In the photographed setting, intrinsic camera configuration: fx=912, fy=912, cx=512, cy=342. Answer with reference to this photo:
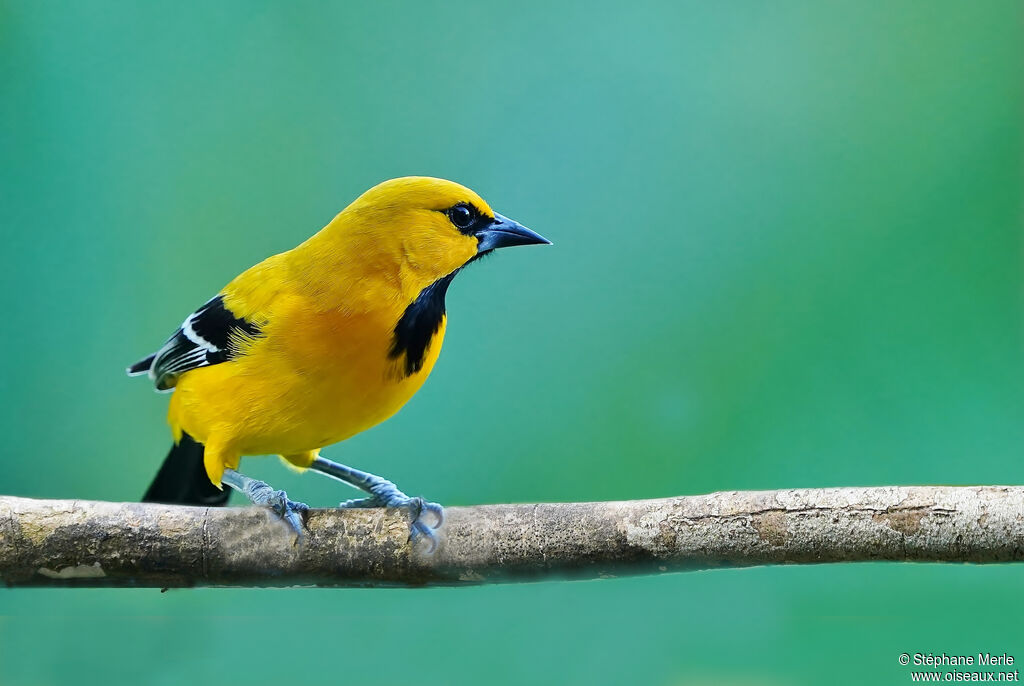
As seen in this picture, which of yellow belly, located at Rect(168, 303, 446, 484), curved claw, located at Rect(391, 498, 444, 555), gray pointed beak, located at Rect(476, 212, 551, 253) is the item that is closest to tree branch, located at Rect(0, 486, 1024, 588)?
curved claw, located at Rect(391, 498, 444, 555)

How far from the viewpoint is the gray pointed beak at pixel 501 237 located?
7.44 feet

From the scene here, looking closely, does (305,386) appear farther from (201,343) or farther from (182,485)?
(182,485)

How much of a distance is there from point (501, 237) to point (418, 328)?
0.32 metres

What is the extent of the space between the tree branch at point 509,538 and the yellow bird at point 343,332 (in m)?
0.10

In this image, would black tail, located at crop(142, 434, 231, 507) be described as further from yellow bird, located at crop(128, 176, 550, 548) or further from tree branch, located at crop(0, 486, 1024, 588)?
tree branch, located at crop(0, 486, 1024, 588)

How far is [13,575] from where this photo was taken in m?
2.22

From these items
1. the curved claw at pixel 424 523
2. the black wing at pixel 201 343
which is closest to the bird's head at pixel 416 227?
the black wing at pixel 201 343

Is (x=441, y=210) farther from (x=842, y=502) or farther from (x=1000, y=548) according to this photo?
(x=1000, y=548)

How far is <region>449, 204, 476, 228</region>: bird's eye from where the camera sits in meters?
2.23

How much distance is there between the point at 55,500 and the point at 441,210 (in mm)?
1188

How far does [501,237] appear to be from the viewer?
7.45ft

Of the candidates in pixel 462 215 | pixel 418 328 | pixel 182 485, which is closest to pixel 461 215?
pixel 462 215

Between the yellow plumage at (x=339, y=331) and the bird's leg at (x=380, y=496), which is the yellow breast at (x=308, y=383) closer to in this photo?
the yellow plumage at (x=339, y=331)

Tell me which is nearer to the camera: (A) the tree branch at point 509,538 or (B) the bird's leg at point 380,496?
(A) the tree branch at point 509,538
